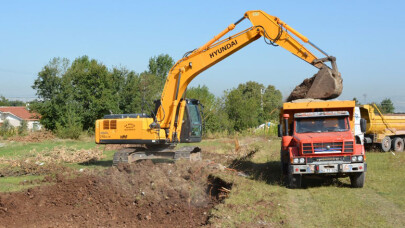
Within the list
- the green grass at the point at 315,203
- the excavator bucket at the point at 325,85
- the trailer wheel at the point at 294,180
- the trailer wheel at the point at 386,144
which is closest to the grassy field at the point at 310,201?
the green grass at the point at 315,203

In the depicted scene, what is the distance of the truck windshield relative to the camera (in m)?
13.1

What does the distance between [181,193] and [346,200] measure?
14.2 ft

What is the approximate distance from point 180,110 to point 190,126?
2.41 ft

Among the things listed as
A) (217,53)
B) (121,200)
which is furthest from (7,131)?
(121,200)

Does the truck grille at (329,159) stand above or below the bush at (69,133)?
below

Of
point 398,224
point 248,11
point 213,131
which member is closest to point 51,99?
point 213,131

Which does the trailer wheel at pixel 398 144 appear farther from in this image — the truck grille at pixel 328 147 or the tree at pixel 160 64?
the tree at pixel 160 64

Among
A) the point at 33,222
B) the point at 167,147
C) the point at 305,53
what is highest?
the point at 305,53

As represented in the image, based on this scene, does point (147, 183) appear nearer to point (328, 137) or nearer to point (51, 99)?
point (328, 137)

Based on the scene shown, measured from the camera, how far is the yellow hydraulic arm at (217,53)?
1470 cm

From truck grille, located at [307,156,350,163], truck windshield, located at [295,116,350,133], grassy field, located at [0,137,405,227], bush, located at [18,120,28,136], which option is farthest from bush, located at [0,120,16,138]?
truck grille, located at [307,156,350,163]

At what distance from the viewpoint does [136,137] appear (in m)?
16.5

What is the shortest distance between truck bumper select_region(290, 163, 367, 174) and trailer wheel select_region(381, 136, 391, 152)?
13109 mm

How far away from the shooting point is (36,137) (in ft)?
116
